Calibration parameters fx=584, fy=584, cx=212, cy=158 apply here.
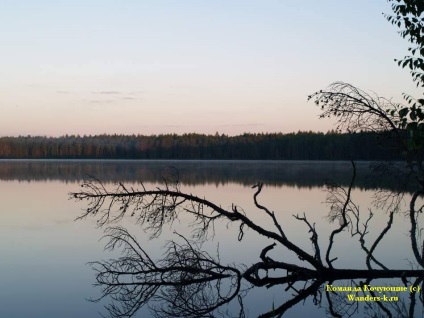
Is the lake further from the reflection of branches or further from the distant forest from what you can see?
the distant forest

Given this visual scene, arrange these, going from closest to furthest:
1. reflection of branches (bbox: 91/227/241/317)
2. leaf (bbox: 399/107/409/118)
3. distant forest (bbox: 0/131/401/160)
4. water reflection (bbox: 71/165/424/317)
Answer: leaf (bbox: 399/107/409/118), water reflection (bbox: 71/165/424/317), reflection of branches (bbox: 91/227/241/317), distant forest (bbox: 0/131/401/160)

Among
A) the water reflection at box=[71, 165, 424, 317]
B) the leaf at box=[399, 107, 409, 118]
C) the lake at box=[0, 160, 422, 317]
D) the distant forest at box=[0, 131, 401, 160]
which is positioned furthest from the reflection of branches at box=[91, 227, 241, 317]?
the distant forest at box=[0, 131, 401, 160]

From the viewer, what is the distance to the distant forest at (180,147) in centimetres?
9812

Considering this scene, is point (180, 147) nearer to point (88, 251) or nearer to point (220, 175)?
point (220, 175)

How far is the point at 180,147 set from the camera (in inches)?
4574

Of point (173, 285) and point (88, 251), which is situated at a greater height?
point (173, 285)

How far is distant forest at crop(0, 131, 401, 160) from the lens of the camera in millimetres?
98125

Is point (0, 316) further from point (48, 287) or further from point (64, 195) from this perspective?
point (64, 195)

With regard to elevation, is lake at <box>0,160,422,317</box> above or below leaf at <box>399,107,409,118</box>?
below

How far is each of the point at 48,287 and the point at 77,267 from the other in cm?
155

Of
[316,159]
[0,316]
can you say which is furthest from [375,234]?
[316,159]

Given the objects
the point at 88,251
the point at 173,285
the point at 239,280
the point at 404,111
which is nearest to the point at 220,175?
the point at 88,251

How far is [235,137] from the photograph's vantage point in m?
116

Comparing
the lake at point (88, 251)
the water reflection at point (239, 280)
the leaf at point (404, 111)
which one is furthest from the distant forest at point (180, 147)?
the leaf at point (404, 111)
